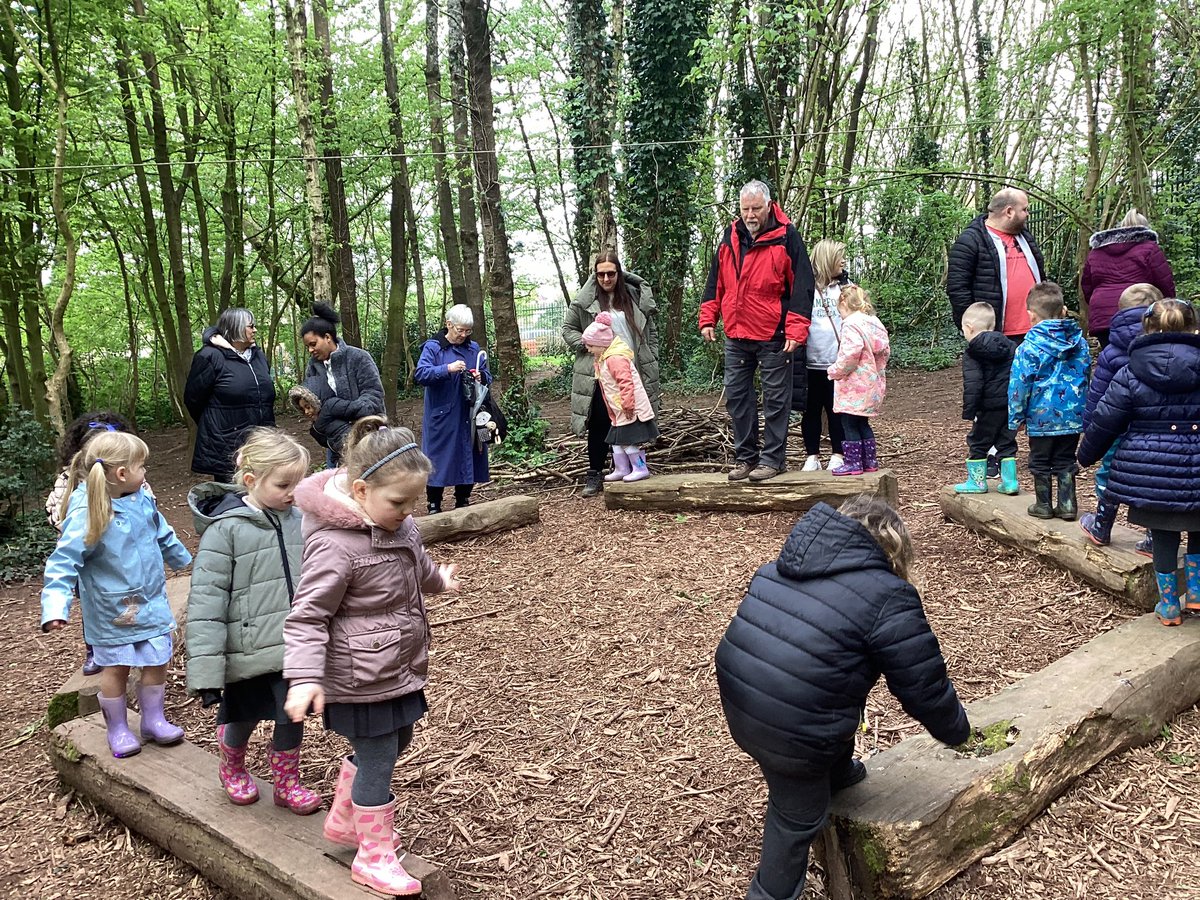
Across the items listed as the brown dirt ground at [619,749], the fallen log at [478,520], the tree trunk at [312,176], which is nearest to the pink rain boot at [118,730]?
the brown dirt ground at [619,749]

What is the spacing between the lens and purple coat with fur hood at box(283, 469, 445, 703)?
2480 millimetres

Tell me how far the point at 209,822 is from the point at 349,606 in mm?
1168

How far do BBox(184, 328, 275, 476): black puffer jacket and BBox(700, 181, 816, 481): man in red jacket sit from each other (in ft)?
11.6

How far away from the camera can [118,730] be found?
3.66m

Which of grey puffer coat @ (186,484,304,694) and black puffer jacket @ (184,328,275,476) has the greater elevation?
black puffer jacket @ (184,328,275,476)

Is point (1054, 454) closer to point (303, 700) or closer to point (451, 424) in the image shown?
point (451, 424)

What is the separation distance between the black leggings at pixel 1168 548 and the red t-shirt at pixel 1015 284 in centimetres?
236

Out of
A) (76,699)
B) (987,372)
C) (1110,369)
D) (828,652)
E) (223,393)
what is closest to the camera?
(828,652)

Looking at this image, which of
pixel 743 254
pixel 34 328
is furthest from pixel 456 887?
pixel 34 328

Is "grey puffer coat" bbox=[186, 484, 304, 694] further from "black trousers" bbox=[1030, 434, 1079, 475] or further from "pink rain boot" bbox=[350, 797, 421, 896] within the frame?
"black trousers" bbox=[1030, 434, 1079, 475]

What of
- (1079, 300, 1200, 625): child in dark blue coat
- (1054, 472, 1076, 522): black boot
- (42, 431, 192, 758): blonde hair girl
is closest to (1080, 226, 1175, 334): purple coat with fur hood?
(1054, 472, 1076, 522): black boot

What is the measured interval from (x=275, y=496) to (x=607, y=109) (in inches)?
351

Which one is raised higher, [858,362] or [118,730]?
[858,362]

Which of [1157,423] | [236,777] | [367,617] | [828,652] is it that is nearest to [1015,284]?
[1157,423]
